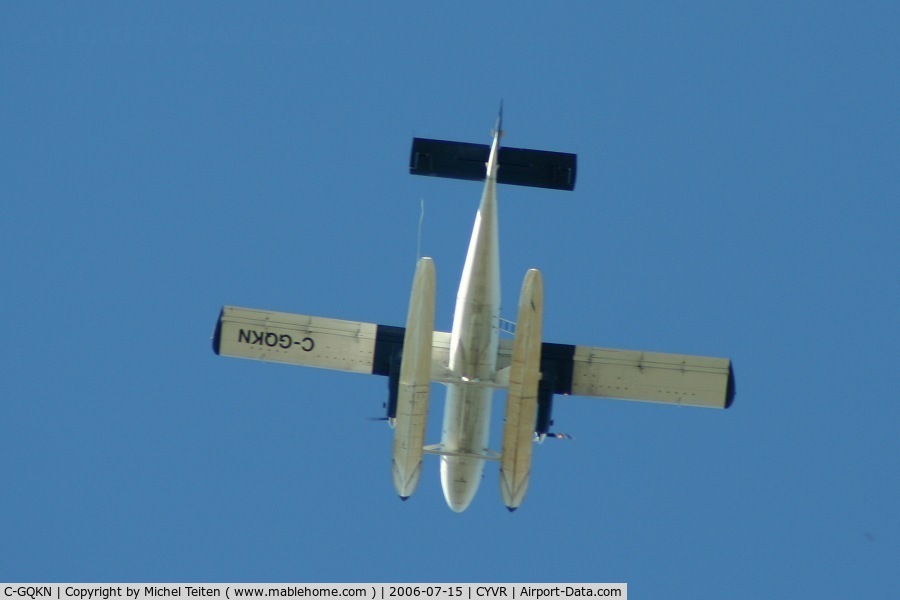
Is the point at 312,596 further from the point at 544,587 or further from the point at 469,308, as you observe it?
the point at 469,308

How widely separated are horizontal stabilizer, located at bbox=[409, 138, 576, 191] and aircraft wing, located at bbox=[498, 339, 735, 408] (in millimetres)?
5405

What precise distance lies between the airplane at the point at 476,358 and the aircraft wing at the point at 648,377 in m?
0.03

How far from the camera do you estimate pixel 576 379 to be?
4466cm

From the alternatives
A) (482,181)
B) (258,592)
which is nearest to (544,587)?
(258,592)

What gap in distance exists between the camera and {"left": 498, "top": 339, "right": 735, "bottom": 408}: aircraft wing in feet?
145

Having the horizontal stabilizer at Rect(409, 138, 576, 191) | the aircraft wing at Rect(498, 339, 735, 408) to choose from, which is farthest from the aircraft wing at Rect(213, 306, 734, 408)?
the horizontal stabilizer at Rect(409, 138, 576, 191)

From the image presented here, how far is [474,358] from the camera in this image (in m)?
40.7

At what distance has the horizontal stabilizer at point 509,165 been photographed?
43031 mm

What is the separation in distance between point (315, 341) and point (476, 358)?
21.2 feet

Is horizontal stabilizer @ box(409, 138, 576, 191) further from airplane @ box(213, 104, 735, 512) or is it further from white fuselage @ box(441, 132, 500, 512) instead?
white fuselage @ box(441, 132, 500, 512)

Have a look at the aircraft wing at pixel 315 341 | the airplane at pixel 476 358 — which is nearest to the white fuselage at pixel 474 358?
the airplane at pixel 476 358

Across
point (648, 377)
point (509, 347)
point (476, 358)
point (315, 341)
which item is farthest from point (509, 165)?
point (315, 341)

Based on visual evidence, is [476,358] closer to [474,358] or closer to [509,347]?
[474,358]

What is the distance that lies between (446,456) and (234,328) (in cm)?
839
